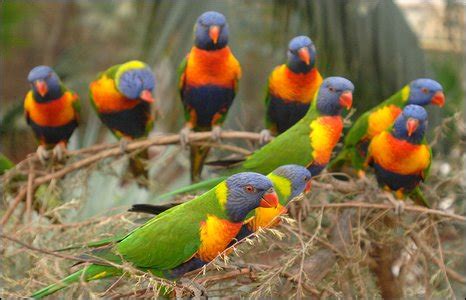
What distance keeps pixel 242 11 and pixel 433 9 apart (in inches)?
88.4

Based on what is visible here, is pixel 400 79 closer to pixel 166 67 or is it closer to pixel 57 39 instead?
pixel 166 67

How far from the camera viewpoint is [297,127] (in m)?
2.53

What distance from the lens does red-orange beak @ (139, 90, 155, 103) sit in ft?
9.93

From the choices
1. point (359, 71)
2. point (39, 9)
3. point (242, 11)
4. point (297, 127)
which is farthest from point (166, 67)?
point (39, 9)

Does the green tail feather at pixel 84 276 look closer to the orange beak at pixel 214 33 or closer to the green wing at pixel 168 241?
the green wing at pixel 168 241

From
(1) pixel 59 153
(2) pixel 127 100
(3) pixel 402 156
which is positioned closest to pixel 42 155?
(1) pixel 59 153

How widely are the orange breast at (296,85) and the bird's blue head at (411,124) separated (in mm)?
535

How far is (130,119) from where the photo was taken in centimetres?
328

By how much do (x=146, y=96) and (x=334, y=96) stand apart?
1.00 metres

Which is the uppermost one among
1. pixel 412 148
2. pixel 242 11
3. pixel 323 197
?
pixel 242 11

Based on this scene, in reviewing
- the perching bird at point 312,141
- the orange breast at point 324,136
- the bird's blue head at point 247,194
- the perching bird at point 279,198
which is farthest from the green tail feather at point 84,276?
the orange breast at point 324,136

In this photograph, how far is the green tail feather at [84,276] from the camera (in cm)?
183

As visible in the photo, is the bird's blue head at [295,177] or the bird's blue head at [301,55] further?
the bird's blue head at [301,55]

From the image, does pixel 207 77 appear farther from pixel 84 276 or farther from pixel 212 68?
pixel 84 276
